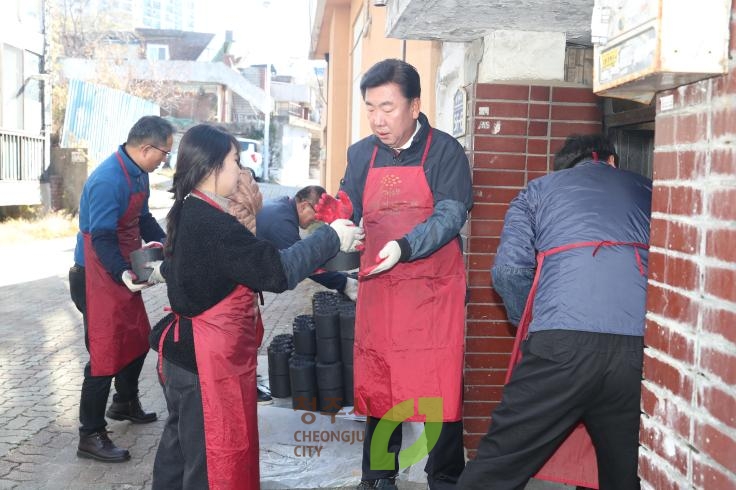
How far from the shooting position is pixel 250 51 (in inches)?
2079

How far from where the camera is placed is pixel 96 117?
22.1 m

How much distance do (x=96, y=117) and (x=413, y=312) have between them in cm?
2093

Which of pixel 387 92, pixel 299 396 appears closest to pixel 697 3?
pixel 387 92

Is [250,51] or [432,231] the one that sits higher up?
[250,51]

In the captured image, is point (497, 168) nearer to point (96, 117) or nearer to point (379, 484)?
point (379, 484)

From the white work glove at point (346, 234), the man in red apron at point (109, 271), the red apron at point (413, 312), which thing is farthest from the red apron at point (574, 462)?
the man in red apron at point (109, 271)

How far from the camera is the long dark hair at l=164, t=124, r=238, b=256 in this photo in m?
2.88

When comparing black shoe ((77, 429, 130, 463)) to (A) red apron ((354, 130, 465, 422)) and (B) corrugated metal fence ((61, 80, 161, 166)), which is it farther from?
(B) corrugated metal fence ((61, 80, 161, 166))

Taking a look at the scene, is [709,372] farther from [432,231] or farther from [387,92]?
[387,92]

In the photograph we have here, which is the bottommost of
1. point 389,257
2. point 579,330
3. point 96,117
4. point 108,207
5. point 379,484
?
point 379,484

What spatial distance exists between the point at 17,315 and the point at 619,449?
7.94 metres

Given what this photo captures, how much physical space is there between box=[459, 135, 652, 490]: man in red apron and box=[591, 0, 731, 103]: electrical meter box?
739 millimetres

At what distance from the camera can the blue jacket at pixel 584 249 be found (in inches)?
99.6

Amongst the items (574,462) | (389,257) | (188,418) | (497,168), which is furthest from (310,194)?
(574,462)
